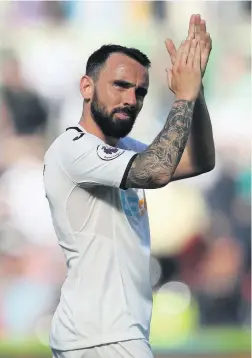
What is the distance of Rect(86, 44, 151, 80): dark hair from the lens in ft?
9.98

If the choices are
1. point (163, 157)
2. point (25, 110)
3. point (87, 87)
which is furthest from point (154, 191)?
point (163, 157)

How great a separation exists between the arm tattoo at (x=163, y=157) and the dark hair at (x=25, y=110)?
16.3 ft

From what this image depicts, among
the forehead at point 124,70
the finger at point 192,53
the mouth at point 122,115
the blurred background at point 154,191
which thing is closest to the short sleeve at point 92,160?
the mouth at point 122,115

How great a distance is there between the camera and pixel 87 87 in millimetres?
3074

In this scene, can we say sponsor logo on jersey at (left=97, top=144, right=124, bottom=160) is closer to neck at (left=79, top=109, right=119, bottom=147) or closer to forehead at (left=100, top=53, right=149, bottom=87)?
neck at (left=79, top=109, right=119, bottom=147)

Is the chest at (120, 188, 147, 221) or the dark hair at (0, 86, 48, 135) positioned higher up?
the chest at (120, 188, 147, 221)

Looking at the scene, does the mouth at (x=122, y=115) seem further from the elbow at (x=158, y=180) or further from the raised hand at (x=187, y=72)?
the elbow at (x=158, y=180)

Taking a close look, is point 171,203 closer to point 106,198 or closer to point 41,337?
point 41,337

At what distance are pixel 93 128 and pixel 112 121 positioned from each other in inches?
3.9

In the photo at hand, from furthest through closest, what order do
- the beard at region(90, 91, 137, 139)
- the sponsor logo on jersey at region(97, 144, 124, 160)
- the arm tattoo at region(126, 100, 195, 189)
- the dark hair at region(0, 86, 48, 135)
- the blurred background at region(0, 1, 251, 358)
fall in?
the dark hair at region(0, 86, 48, 135), the blurred background at region(0, 1, 251, 358), the beard at region(90, 91, 137, 139), the sponsor logo on jersey at region(97, 144, 124, 160), the arm tattoo at region(126, 100, 195, 189)

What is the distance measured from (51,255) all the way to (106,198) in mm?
4680

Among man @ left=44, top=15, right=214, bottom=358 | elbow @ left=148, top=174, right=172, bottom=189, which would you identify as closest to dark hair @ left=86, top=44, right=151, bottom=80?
man @ left=44, top=15, right=214, bottom=358

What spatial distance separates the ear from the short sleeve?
157mm

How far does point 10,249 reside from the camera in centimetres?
750
